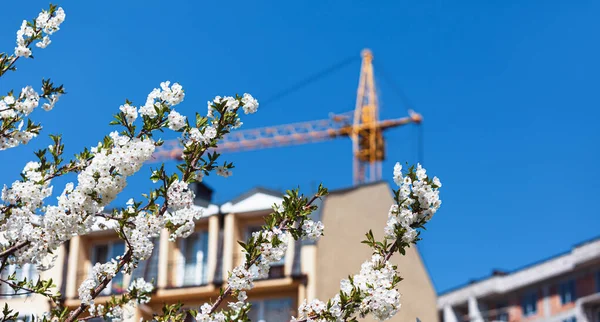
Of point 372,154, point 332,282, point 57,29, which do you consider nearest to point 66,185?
point 57,29

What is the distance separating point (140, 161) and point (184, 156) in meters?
0.67

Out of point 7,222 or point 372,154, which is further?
point 372,154

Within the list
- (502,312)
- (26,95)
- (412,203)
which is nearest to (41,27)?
(26,95)

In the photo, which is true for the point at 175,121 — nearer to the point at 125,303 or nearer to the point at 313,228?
the point at 313,228

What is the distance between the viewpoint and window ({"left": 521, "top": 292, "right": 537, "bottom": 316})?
2046 inches

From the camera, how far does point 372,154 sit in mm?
92000

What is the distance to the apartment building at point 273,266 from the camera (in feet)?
96.7

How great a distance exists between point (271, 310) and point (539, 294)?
26051 mm

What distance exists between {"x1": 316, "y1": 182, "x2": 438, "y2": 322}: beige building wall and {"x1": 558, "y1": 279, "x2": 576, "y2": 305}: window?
1829 centimetres

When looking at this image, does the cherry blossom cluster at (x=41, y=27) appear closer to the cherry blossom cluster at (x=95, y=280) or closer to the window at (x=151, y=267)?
the cherry blossom cluster at (x=95, y=280)

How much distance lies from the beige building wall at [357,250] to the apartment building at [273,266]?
0.10 feet

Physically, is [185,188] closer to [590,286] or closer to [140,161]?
[140,161]

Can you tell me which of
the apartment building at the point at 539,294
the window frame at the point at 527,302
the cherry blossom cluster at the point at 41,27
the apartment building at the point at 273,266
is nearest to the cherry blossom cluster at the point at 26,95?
the cherry blossom cluster at the point at 41,27

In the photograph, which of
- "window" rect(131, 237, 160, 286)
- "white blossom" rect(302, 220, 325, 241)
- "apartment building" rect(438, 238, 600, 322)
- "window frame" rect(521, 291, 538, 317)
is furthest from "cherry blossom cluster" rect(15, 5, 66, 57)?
"window frame" rect(521, 291, 538, 317)
